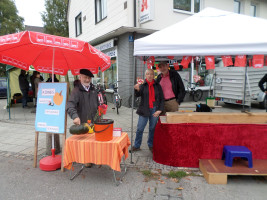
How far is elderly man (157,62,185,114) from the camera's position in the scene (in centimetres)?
436

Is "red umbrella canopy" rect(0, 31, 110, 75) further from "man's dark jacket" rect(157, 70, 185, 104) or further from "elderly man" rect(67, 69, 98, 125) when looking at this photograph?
"man's dark jacket" rect(157, 70, 185, 104)

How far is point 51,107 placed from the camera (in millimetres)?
3553

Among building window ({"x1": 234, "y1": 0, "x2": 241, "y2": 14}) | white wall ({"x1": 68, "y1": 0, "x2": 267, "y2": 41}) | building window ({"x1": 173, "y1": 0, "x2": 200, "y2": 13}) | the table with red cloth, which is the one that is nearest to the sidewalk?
the table with red cloth

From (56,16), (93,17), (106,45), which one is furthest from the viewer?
(56,16)

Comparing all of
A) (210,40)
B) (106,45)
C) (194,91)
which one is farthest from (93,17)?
(210,40)

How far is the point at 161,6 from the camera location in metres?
9.23

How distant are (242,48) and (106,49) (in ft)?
30.5

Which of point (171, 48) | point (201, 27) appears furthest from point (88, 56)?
point (201, 27)

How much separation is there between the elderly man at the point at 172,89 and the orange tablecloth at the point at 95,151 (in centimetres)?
174

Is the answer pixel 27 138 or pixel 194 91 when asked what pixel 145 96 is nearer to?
pixel 27 138

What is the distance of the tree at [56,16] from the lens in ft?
79.1

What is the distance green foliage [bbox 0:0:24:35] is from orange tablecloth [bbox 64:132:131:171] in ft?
90.0

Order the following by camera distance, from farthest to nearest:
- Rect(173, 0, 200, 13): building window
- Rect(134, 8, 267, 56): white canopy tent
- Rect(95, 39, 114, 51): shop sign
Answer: Rect(95, 39, 114, 51): shop sign, Rect(173, 0, 200, 13): building window, Rect(134, 8, 267, 56): white canopy tent

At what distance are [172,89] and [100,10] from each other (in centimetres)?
946
